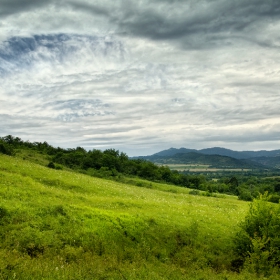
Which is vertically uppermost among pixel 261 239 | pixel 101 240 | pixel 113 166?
pixel 113 166

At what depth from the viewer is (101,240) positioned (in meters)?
18.2

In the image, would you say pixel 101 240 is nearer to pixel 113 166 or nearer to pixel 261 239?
pixel 261 239

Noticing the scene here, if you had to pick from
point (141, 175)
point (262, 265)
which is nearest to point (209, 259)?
point (262, 265)

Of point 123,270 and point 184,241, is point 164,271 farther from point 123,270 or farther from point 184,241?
point 184,241

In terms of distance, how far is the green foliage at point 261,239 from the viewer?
1830cm

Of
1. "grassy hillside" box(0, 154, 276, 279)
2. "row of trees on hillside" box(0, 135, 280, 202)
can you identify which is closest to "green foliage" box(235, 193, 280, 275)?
"grassy hillside" box(0, 154, 276, 279)

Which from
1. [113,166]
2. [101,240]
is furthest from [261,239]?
[113,166]

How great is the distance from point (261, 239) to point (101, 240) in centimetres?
1148

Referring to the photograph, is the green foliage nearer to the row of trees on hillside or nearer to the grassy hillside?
the grassy hillside

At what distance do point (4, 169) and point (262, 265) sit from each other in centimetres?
2702

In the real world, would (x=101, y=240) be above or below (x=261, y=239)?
above

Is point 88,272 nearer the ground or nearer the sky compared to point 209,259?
nearer the sky

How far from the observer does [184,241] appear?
71.2 feet

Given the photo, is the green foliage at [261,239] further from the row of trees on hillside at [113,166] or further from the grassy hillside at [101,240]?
the row of trees on hillside at [113,166]
